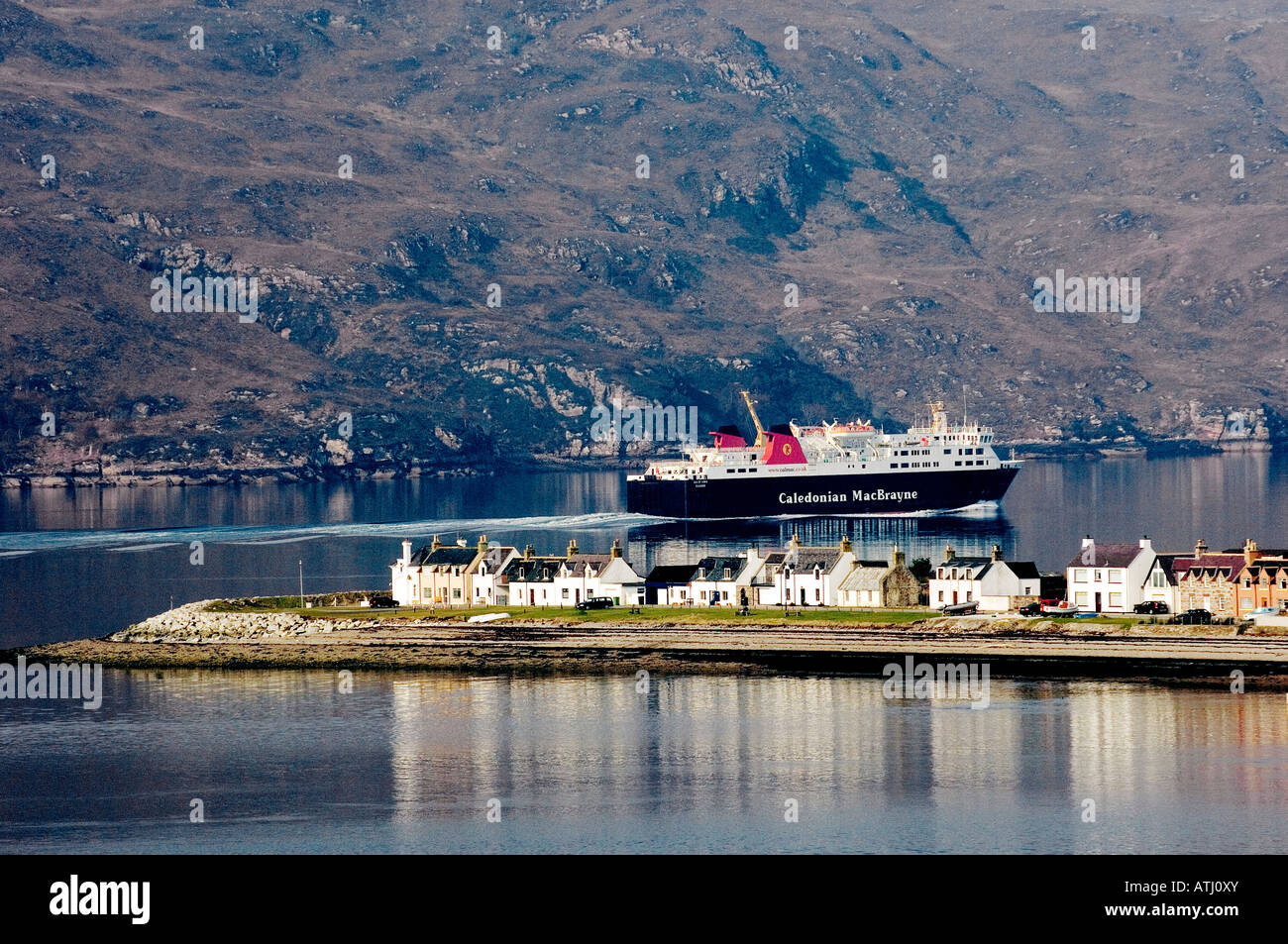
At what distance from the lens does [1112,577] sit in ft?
421

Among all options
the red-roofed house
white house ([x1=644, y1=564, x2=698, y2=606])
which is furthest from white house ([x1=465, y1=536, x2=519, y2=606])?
the red-roofed house

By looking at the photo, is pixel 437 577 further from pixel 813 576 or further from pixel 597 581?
pixel 813 576

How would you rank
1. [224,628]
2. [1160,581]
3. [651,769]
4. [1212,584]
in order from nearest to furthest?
[651,769]
[1212,584]
[1160,581]
[224,628]

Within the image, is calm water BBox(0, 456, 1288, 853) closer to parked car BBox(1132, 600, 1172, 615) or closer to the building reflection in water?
the building reflection in water

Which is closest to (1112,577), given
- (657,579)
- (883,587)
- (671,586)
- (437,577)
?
(883,587)

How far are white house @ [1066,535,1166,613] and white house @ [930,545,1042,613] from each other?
3.22 meters

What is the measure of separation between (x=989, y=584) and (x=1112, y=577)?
8.17 metres

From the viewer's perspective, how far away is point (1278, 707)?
3962 inches

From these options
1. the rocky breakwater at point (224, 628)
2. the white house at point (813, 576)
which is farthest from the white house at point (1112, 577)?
the rocky breakwater at point (224, 628)

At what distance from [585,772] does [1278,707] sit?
33.0m
